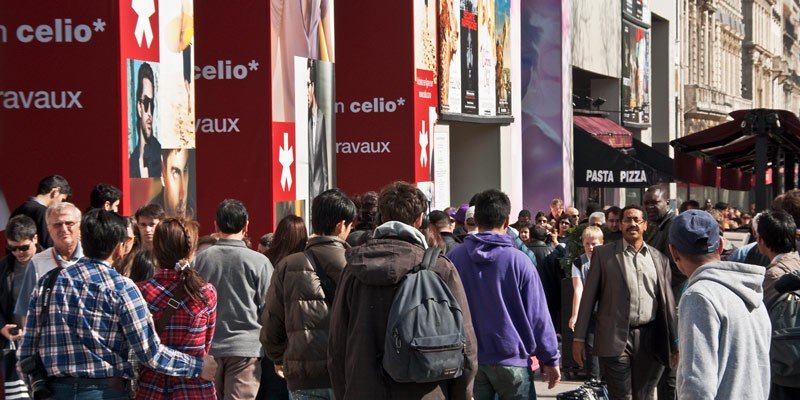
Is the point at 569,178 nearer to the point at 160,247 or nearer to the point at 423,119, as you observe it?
the point at 423,119

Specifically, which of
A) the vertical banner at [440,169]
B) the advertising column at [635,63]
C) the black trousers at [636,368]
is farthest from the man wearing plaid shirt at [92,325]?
the advertising column at [635,63]

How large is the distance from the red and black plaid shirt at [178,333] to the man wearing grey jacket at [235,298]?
161cm

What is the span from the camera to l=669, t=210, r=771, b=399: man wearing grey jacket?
485 centimetres

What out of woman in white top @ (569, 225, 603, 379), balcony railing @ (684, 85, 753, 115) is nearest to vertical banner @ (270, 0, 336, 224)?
woman in white top @ (569, 225, 603, 379)

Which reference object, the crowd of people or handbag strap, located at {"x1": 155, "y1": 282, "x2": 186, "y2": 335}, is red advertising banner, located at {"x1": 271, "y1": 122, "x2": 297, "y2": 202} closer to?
the crowd of people

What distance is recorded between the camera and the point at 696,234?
5262 mm

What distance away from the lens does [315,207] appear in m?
7.08

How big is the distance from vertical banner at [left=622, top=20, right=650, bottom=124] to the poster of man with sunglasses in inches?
977

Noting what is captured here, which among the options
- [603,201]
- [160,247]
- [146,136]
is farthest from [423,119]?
[603,201]

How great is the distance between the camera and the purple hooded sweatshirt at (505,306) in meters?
7.17

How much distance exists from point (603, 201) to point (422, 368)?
100 feet

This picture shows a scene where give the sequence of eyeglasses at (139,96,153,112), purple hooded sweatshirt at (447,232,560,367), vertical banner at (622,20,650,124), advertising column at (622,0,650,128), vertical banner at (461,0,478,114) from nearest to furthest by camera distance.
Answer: purple hooded sweatshirt at (447,232,560,367)
eyeglasses at (139,96,153,112)
vertical banner at (461,0,478,114)
advertising column at (622,0,650,128)
vertical banner at (622,20,650,124)

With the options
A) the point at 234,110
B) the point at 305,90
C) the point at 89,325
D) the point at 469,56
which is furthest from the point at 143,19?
the point at 469,56

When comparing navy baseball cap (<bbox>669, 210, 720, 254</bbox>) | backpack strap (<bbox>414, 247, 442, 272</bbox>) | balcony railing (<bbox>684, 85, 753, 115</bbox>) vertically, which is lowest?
backpack strap (<bbox>414, 247, 442, 272</bbox>)
